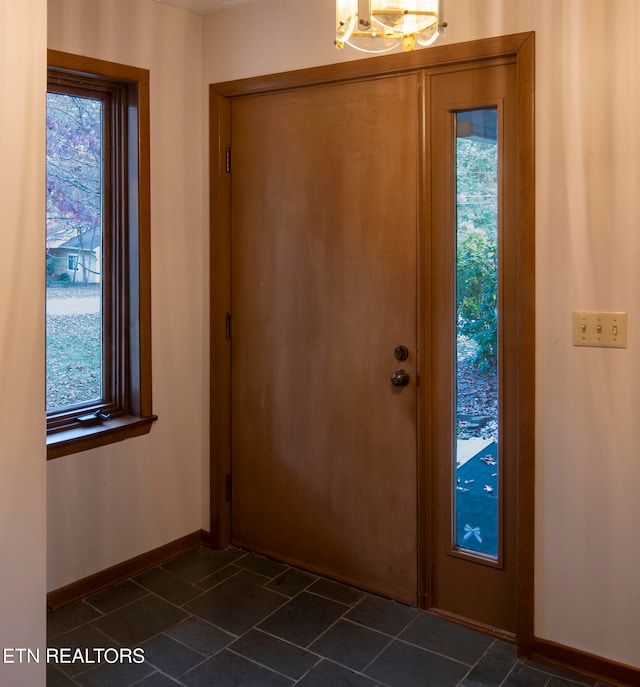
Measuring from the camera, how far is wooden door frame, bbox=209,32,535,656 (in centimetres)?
230

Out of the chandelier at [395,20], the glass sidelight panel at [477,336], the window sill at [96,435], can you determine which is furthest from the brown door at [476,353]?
the window sill at [96,435]

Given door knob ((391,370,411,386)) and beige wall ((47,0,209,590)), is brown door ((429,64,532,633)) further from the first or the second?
beige wall ((47,0,209,590))

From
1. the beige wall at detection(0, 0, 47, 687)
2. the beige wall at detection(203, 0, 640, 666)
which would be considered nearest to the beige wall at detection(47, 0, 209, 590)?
the beige wall at detection(0, 0, 47, 687)

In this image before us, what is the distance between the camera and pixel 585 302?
7.29 feet

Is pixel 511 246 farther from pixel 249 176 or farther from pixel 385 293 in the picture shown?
pixel 249 176

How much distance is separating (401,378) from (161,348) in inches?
42.3

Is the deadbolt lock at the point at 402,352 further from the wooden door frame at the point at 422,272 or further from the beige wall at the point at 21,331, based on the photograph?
the beige wall at the point at 21,331

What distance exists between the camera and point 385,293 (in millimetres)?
2695

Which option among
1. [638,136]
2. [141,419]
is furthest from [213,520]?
[638,136]

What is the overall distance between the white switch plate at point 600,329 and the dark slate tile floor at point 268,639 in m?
1.09

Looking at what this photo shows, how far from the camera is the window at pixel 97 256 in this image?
8.96 feet

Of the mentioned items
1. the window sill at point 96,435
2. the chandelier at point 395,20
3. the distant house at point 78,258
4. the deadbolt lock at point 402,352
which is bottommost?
the window sill at point 96,435

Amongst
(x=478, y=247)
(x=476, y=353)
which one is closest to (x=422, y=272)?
(x=478, y=247)

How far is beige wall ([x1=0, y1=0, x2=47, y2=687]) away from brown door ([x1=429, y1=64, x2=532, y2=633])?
1390mm
